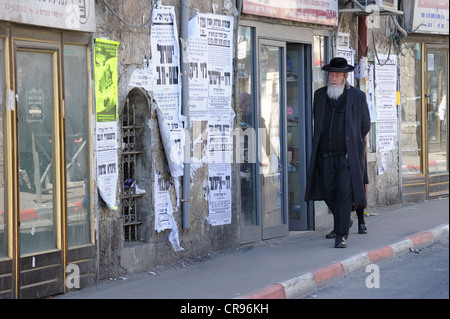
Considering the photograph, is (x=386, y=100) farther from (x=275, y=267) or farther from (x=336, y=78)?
(x=275, y=267)

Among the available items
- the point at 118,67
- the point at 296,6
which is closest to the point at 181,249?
the point at 118,67

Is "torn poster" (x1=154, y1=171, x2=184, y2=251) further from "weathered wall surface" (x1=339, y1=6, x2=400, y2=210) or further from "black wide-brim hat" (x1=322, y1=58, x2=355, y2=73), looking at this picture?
"weathered wall surface" (x1=339, y1=6, x2=400, y2=210)

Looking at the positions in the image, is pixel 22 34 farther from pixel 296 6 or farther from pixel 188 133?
pixel 296 6

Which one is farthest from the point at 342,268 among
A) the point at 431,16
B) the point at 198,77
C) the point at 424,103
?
the point at 431,16

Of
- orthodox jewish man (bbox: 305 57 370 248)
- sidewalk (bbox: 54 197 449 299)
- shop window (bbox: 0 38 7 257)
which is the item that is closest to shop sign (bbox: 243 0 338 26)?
orthodox jewish man (bbox: 305 57 370 248)

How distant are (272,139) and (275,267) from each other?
9.22ft

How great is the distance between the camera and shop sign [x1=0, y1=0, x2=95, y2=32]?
7082mm

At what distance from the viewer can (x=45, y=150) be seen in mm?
7664

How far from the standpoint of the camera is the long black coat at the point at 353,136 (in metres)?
10.2

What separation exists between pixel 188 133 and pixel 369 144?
18.7ft

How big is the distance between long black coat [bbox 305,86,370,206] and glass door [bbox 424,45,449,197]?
5756mm

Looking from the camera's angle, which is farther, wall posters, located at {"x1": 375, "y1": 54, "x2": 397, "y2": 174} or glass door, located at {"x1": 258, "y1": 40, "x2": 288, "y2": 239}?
wall posters, located at {"x1": 375, "y1": 54, "x2": 397, "y2": 174}

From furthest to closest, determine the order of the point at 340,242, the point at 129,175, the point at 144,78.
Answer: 1. the point at 340,242
2. the point at 129,175
3. the point at 144,78

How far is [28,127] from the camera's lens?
7.47 m
